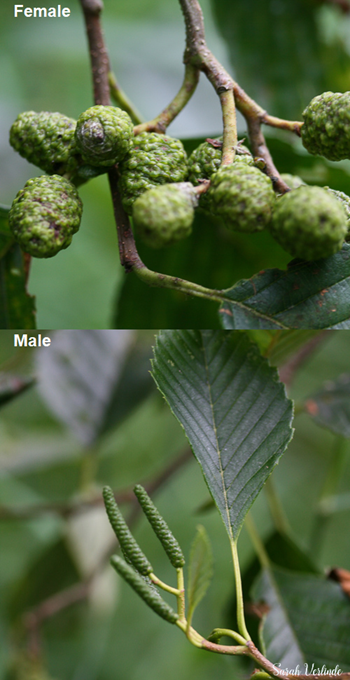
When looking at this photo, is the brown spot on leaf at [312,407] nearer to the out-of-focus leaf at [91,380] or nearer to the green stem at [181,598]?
the out-of-focus leaf at [91,380]

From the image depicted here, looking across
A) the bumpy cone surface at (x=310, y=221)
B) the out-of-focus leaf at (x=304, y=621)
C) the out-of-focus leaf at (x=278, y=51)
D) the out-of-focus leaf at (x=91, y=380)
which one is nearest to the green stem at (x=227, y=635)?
the out-of-focus leaf at (x=304, y=621)

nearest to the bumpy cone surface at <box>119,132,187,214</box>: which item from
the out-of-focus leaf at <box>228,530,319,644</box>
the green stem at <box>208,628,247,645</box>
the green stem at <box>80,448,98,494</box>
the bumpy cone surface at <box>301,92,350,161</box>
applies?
the bumpy cone surface at <box>301,92,350,161</box>

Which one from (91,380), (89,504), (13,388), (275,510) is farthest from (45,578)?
(13,388)

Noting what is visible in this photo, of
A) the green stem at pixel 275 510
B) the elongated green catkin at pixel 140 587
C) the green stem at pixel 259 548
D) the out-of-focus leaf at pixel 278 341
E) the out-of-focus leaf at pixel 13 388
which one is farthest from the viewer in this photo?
the green stem at pixel 275 510

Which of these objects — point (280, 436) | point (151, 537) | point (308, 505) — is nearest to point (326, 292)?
point (280, 436)

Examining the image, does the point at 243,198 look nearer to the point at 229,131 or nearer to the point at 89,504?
the point at 229,131
